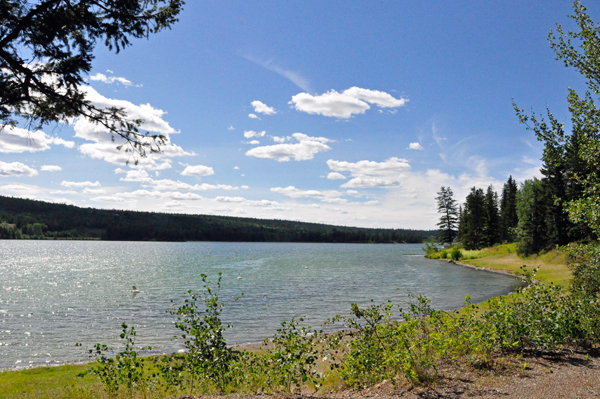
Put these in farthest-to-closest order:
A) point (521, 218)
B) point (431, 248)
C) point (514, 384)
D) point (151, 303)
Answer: point (431, 248) < point (521, 218) < point (151, 303) < point (514, 384)

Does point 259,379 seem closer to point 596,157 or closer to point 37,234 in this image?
point 596,157

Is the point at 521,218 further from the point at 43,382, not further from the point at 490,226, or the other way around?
the point at 43,382

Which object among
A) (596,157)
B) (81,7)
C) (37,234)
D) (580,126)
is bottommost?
(37,234)

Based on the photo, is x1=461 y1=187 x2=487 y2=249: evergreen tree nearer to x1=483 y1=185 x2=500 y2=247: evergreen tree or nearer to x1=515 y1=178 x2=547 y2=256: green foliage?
x1=483 y1=185 x2=500 y2=247: evergreen tree

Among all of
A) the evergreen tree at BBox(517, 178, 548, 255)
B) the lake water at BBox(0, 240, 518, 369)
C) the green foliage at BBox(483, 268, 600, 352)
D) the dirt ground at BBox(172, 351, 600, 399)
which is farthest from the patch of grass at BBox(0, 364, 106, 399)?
the evergreen tree at BBox(517, 178, 548, 255)

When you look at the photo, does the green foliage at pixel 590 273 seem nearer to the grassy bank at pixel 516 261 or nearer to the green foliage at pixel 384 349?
the green foliage at pixel 384 349

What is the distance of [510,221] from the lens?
84000 mm

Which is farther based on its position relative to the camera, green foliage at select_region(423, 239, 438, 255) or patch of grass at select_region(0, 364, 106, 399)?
green foliage at select_region(423, 239, 438, 255)

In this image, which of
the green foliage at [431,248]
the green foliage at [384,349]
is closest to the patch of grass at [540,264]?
the green foliage at [384,349]

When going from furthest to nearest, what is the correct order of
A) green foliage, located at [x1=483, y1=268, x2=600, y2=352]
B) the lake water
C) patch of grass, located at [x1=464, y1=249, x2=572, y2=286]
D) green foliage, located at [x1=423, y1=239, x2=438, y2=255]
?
1. green foliage, located at [x1=423, y1=239, x2=438, y2=255]
2. patch of grass, located at [x1=464, y1=249, x2=572, y2=286]
3. the lake water
4. green foliage, located at [x1=483, y1=268, x2=600, y2=352]

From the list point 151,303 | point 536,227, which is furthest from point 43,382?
point 536,227

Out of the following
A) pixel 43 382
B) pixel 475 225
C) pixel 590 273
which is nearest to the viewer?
pixel 590 273

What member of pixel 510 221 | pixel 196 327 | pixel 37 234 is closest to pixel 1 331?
pixel 196 327

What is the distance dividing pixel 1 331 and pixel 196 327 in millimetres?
19691
